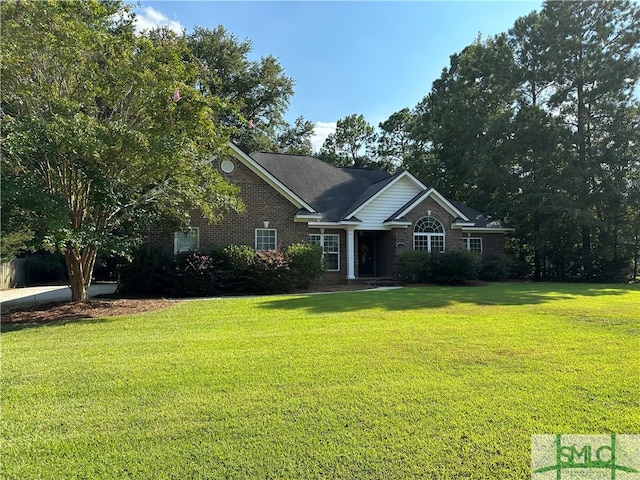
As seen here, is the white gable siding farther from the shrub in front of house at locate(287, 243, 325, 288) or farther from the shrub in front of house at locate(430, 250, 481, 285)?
the shrub in front of house at locate(287, 243, 325, 288)

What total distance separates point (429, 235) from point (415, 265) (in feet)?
8.21

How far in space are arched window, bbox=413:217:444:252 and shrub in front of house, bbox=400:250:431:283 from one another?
130 cm

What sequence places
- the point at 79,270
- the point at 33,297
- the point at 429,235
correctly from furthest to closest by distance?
the point at 429,235 → the point at 33,297 → the point at 79,270

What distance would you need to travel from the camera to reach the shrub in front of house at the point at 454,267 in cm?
1919

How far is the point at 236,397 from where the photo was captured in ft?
14.6

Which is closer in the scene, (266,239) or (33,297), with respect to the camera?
(33,297)

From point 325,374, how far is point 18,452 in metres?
3.02

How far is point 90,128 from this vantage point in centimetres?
925

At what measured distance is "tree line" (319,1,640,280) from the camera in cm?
2416

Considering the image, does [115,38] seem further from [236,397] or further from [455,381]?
[455,381]

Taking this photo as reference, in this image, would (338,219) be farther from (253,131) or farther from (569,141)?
(253,131)

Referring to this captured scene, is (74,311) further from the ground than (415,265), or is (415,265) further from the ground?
(415,265)

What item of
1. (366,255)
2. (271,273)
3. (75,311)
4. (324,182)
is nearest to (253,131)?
(324,182)

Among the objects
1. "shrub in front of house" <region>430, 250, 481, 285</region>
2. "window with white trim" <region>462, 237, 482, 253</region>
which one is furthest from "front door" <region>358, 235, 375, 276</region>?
"window with white trim" <region>462, 237, 482, 253</region>
